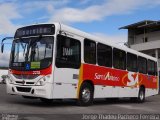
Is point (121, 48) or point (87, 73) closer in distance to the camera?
point (87, 73)

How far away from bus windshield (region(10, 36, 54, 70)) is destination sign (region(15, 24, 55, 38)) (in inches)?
8.3

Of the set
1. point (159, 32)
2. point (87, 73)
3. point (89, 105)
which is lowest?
point (89, 105)

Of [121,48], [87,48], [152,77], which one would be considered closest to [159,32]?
[152,77]

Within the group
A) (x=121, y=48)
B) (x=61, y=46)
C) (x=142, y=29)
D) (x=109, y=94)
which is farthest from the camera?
(x=142, y=29)

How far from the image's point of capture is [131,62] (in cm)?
2156

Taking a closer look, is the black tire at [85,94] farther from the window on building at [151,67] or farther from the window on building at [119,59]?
the window on building at [151,67]

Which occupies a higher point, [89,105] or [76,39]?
[76,39]

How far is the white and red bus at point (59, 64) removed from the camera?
14.3 meters

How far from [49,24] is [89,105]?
4013 millimetres

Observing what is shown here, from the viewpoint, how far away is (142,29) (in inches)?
2299

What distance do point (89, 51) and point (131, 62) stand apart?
18.6 ft

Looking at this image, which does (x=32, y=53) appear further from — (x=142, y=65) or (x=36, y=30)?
(x=142, y=65)

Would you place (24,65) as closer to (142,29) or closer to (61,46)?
(61,46)

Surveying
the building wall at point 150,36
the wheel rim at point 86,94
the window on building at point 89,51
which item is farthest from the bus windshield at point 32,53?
the building wall at point 150,36
